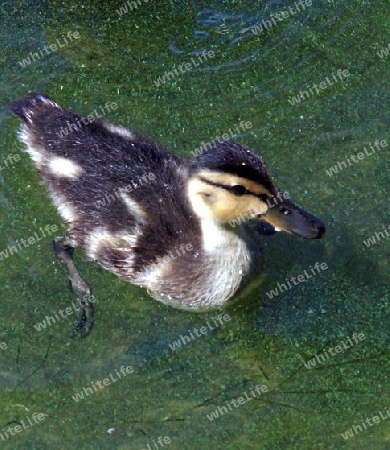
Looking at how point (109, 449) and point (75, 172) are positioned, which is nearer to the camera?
point (109, 449)

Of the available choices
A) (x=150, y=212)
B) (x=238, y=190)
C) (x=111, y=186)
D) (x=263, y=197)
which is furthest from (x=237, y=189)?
(x=111, y=186)

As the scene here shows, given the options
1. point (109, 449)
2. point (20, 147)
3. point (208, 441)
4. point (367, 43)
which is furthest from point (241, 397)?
point (367, 43)

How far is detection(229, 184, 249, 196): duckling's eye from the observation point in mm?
4137

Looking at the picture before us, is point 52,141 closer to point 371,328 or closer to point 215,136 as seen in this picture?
point 215,136

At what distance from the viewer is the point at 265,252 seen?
4.65 meters

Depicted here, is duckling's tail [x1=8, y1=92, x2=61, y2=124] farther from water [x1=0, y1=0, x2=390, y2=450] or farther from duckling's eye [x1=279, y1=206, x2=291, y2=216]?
duckling's eye [x1=279, y1=206, x2=291, y2=216]

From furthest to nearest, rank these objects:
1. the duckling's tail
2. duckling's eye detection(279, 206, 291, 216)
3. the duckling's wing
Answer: the duckling's tail
the duckling's wing
duckling's eye detection(279, 206, 291, 216)

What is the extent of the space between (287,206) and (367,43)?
1.53 meters

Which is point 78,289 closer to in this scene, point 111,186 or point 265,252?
point 111,186

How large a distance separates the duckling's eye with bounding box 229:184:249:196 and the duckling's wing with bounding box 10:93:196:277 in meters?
0.25

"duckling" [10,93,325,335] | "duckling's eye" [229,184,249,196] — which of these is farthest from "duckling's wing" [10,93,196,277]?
"duckling's eye" [229,184,249,196]

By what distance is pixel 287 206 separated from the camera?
13.8 feet

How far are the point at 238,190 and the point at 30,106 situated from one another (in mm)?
1100

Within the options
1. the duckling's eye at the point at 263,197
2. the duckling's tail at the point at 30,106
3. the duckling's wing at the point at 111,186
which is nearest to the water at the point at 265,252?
the duckling's wing at the point at 111,186
